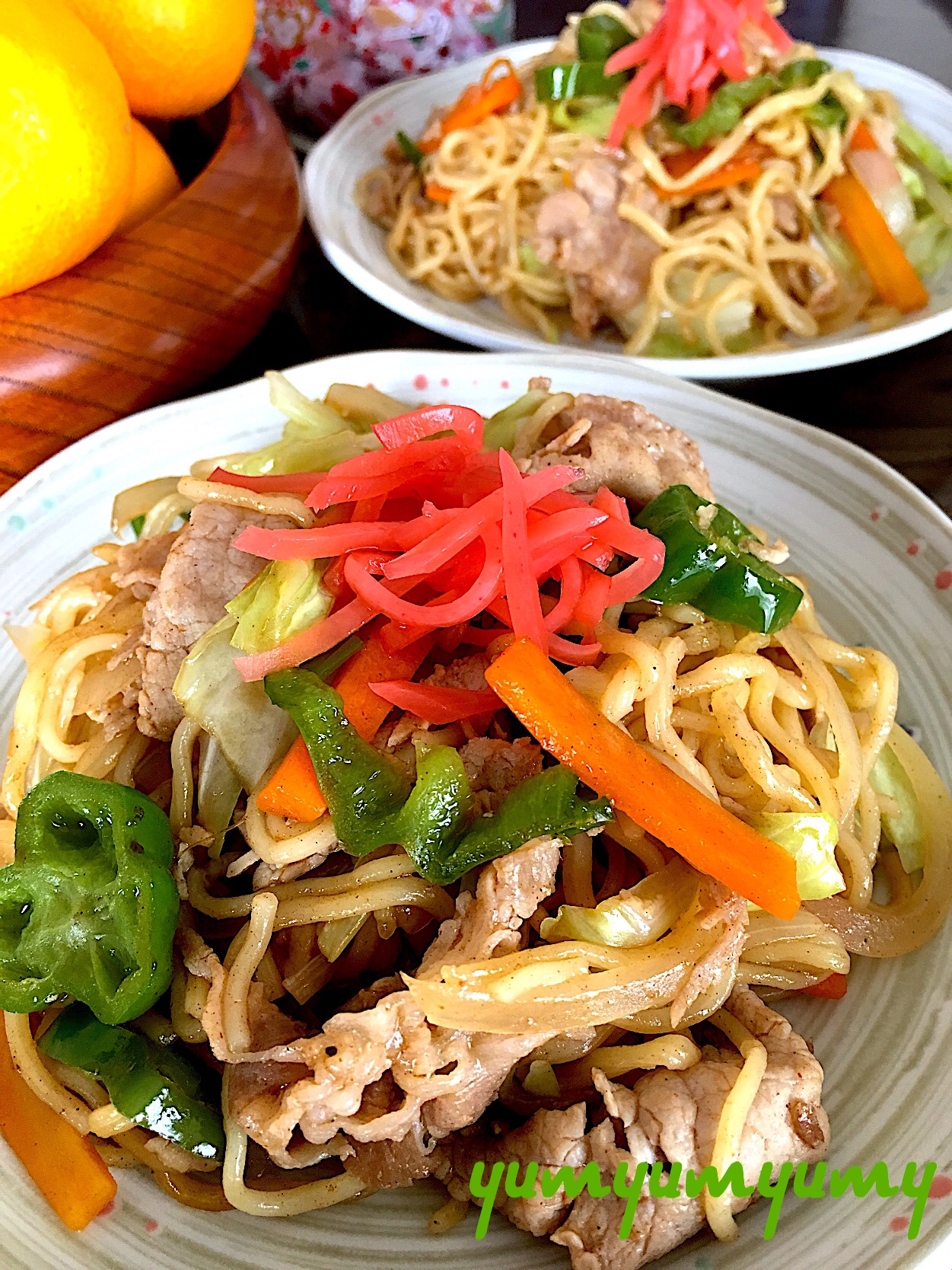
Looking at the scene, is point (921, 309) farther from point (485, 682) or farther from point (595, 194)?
point (485, 682)

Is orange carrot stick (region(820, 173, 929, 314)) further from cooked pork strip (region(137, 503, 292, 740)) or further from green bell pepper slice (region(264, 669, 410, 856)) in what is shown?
green bell pepper slice (region(264, 669, 410, 856))

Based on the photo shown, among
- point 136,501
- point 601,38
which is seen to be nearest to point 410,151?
point 601,38

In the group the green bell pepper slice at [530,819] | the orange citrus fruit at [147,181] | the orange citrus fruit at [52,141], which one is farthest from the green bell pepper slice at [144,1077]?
the orange citrus fruit at [147,181]

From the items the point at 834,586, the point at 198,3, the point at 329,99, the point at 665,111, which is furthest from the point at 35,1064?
the point at 329,99

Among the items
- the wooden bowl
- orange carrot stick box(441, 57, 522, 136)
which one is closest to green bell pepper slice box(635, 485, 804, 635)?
the wooden bowl

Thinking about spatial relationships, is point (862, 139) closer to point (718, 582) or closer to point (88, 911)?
point (718, 582)

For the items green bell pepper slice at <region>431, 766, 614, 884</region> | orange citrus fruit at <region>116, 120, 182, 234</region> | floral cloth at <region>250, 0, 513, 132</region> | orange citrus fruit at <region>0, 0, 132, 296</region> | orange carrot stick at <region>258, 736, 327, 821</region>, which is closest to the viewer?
green bell pepper slice at <region>431, 766, 614, 884</region>
